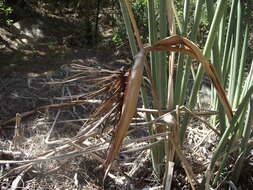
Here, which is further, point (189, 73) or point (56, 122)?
point (56, 122)

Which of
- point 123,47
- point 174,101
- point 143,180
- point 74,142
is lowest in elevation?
point 143,180

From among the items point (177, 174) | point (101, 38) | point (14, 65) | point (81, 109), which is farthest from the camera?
point (101, 38)

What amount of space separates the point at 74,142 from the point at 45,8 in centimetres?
259

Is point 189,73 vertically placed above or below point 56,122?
above

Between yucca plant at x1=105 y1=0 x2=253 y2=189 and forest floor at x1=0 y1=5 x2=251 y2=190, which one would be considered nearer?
yucca plant at x1=105 y1=0 x2=253 y2=189

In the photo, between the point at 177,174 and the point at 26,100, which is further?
the point at 26,100

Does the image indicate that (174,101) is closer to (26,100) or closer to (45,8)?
(26,100)

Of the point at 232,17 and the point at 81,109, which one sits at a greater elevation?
the point at 232,17

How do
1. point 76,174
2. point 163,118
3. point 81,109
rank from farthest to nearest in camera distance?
point 81,109
point 76,174
point 163,118

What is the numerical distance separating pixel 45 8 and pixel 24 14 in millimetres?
229

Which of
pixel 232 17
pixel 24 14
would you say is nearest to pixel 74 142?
pixel 232 17

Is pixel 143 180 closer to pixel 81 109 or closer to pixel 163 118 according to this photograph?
pixel 163 118

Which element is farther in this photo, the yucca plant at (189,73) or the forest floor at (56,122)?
the forest floor at (56,122)

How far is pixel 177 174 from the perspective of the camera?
4.38 ft
